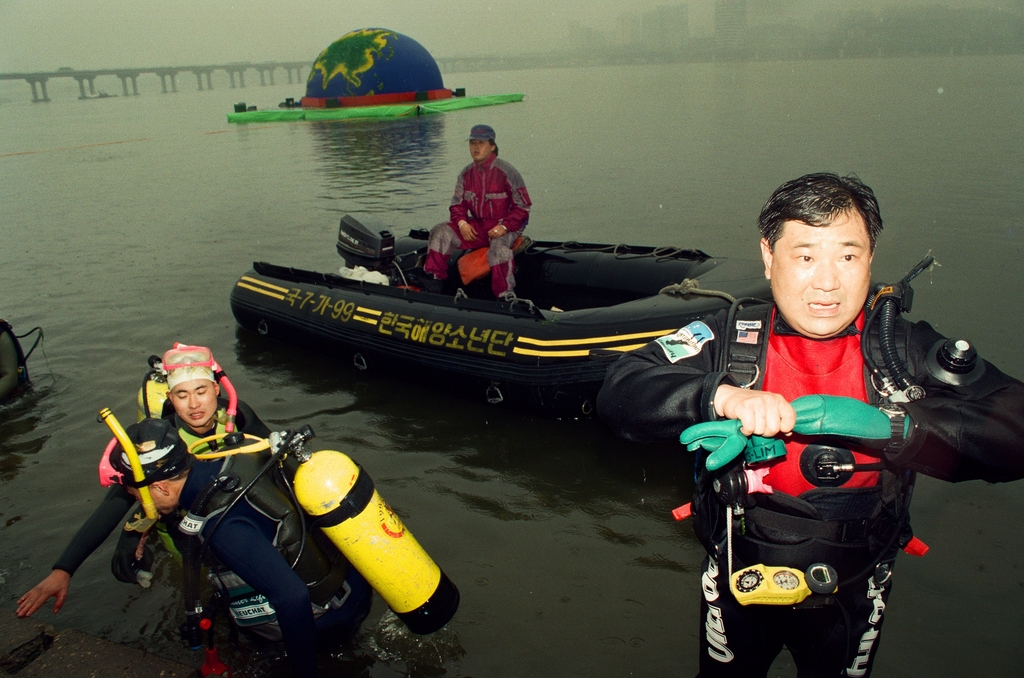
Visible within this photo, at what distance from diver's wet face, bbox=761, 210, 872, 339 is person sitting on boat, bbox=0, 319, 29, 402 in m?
7.23

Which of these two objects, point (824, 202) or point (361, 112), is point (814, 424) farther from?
point (361, 112)

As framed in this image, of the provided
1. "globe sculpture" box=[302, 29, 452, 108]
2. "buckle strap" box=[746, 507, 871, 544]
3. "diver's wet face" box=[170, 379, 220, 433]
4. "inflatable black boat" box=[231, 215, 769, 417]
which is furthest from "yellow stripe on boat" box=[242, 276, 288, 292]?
"globe sculpture" box=[302, 29, 452, 108]

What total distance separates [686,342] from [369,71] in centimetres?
4053

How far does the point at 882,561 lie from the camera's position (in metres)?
2.03

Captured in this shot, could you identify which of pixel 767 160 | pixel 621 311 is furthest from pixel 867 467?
pixel 767 160

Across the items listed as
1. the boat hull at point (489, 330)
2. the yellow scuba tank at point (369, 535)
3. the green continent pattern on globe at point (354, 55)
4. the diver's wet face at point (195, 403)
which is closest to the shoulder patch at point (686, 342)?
the yellow scuba tank at point (369, 535)

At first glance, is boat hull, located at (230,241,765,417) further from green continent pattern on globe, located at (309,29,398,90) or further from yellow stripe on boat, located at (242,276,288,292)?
green continent pattern on globe, located at (309,29,398,90)

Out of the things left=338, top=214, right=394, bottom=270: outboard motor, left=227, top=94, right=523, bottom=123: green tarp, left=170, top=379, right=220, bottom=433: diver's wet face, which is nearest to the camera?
left=170, top=379, right=220, bottom=433: diver's wet face

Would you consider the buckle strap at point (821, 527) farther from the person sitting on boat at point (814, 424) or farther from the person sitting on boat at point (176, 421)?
the person sitting on boat at point (176, 421)

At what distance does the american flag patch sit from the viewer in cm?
198

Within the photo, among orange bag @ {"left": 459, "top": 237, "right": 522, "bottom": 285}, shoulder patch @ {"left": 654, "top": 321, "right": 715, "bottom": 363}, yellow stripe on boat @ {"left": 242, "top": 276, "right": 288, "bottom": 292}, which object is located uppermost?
shoulder patch @ {"left": 654, "top": 321, "right": 715, "bottom": 363}

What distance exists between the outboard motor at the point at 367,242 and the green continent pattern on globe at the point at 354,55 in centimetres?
3411

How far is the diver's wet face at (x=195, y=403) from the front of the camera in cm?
338

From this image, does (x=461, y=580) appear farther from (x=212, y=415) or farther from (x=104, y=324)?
(x=104, y=324)
